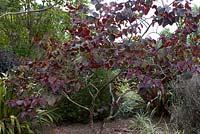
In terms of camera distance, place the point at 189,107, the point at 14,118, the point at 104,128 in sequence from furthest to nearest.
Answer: the point at 104,128
the point at 189,107
the point at 14,118

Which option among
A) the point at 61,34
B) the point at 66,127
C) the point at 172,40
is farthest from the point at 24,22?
the point at 172,40

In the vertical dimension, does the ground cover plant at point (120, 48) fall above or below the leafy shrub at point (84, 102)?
above

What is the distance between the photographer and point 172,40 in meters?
2.98

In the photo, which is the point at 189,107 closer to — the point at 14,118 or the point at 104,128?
the point at 104,128

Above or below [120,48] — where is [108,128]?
below

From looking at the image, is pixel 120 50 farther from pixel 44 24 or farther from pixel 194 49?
pixel 44 24

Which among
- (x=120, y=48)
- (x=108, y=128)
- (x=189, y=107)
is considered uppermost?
(x=120, y=48)

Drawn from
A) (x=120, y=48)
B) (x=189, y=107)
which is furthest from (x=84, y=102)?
(x=120, y=48)

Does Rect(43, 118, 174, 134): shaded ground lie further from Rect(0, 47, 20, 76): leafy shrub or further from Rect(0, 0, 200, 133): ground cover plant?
Rect(0, 47, 20, 76): leafy shrub

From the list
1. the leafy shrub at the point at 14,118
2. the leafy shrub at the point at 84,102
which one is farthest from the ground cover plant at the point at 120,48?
the leafy shrub at the point at 84,102

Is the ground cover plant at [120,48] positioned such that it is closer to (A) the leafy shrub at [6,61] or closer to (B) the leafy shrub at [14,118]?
(B) the leafy shrub at [14,118]

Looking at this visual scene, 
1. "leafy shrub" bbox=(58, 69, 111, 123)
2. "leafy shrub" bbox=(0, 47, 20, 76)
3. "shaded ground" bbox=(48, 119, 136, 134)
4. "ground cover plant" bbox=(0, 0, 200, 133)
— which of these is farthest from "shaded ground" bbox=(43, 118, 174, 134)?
"leafy shrub" bbox=(0, 47, 20, 76)

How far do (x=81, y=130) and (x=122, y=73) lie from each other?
1585 millimetres

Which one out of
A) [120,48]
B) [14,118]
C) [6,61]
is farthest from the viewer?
[6,61]
